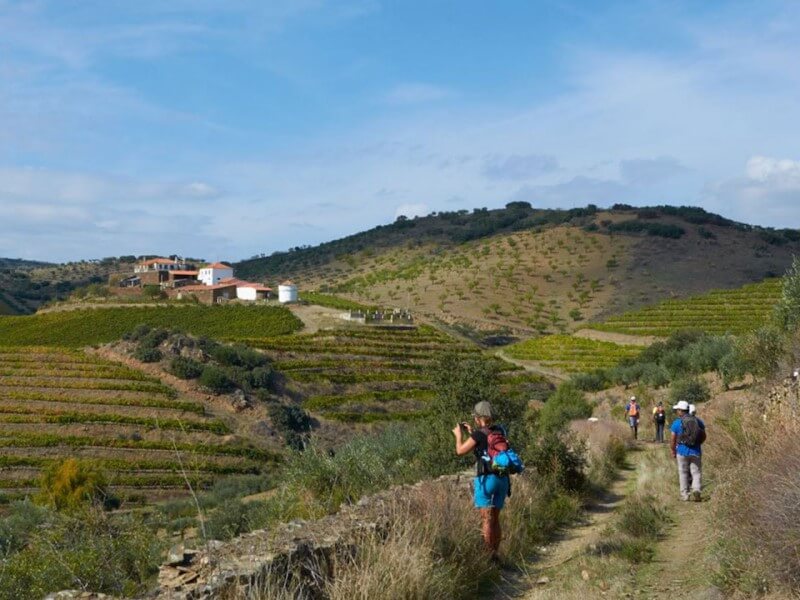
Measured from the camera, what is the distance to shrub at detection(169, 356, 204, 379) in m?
51.3

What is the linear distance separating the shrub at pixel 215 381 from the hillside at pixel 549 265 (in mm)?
34907

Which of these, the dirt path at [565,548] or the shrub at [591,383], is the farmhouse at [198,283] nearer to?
the shrub at [591,383]

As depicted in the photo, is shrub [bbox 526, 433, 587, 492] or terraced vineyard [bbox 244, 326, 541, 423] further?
terraced vineyard [bbox 244, 326, 541, 423]

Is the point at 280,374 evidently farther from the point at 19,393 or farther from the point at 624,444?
the point at 624,444

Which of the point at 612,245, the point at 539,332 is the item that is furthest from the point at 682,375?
the point at 612,245

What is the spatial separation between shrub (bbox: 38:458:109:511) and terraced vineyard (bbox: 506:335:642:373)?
3210cm

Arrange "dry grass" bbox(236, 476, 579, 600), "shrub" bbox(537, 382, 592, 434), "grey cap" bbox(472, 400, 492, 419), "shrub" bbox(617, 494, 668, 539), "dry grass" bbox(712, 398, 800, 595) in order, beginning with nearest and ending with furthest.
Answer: "dry grass" bbox(712, 398, 800, 595) < "dry grass" bbox(236, 476, 579, 600) < "grey cap" bbox(472, 400, 492, 419) < "shrub" bbox(617, 494, 668, 539) < "shrub" bbox(537, 382, 592, 434)

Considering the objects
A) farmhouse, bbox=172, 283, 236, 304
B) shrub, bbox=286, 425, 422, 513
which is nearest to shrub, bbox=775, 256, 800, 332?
shrub, bbox=286, 425, 422, 513

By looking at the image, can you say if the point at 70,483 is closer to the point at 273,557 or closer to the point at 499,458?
the point at 499,458

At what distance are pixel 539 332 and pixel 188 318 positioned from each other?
34.7 m

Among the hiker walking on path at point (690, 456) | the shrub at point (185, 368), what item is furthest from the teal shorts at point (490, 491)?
the shrub at point (185, 368)

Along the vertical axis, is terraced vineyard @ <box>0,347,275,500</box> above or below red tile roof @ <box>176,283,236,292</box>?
below

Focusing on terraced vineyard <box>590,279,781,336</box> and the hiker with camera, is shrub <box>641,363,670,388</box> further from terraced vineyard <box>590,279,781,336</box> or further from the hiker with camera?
the hiker with camera

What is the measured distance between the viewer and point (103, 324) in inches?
2657
